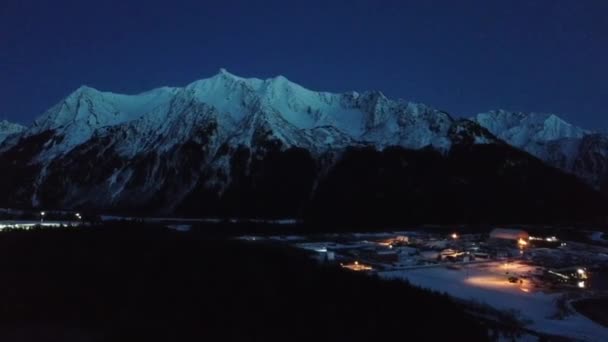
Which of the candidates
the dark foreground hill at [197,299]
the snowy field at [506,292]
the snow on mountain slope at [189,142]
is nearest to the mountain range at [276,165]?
the snow on mountain slope at [189,142]

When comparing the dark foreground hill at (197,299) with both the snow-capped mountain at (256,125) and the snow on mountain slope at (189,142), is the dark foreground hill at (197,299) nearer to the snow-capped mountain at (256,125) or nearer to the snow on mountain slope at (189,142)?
the snow on mountain slope at (189,142)

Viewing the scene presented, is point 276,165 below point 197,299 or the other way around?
the other way around

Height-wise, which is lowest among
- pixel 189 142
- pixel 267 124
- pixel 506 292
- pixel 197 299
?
pixel 506 292

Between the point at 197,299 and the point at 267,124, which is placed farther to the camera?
the point at 267,124

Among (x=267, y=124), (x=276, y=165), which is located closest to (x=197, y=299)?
(x=276, y=165)

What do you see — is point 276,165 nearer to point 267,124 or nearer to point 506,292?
point 267,124

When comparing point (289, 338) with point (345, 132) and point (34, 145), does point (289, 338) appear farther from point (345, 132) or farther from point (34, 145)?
point (34, 145)
